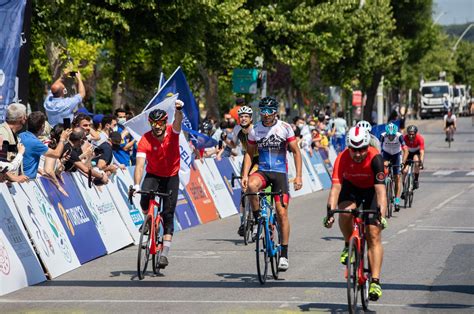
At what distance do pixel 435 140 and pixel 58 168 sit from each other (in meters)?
49.4

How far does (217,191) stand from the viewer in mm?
21406

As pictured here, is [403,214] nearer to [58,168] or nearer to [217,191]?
[217,191]

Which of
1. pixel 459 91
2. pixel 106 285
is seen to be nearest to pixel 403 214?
pixel 106 285

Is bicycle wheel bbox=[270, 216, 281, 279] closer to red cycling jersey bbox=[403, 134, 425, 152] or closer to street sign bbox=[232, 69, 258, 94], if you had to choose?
red cycling jersey bbox=[403, 134, 425, 152]

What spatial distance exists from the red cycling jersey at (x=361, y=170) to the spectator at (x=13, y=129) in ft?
12.5

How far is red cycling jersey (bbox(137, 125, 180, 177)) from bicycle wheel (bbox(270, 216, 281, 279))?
142 cm

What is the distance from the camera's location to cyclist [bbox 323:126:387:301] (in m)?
10.5

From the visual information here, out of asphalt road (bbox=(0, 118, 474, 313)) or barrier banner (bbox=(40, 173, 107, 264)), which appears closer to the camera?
asphalt road (bbox=(0, 118, 474, 313))

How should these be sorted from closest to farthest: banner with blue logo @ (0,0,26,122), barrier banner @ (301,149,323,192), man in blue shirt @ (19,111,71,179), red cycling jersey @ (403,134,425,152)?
man in blue shirt @ (19,111,71,179) < banner with blue logo @ (0,0,26,122) < red cycling jersey @ (403,134,425,152) < barrier banner @ (301,149,323,192)

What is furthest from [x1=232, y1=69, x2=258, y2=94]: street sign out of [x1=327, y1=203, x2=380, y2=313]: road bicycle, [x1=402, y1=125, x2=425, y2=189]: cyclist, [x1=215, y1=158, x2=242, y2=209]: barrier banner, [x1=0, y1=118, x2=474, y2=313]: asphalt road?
[x1=327, y1=203, x2=380, y2=313]: road bicycle

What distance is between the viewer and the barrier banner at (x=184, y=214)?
62.2ft

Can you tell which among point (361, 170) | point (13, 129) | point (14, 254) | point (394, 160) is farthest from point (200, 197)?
point (361, 170)

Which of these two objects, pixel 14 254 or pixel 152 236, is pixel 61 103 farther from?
pixel 14 254

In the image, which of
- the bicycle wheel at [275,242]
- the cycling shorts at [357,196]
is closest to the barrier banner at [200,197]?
the bicycle wheel at [275,242]
